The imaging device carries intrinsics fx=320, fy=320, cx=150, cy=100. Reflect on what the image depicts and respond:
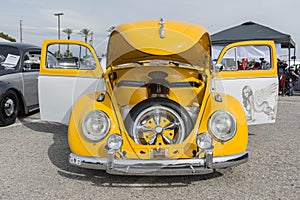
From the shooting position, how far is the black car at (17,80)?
19.9 feet

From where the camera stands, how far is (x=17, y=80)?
20.9 feet

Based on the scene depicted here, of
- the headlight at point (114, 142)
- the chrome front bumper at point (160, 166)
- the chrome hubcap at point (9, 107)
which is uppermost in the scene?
the chrome hubcap at point (9, 107)

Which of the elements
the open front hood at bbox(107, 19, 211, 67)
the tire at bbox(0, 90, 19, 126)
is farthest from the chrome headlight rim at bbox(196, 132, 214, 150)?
the tire at bbox(0, 90, 19, 126)

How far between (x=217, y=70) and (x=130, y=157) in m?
1.78

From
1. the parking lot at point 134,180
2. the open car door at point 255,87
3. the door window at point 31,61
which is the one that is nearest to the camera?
the parking lot at point 134,180

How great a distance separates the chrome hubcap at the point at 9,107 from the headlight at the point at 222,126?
4374 millimetres

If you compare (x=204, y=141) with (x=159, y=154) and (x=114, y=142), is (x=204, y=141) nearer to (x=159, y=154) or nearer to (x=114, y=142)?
(x=159, y=154)

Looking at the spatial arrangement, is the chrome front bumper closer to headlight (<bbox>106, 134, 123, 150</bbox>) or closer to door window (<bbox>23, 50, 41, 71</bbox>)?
headlight (<bbox>106, 134, 123, 150</bbox>)

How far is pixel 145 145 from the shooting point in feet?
10.3

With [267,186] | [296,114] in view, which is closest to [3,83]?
[267,186]

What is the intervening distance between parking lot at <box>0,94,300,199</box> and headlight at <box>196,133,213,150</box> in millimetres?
426

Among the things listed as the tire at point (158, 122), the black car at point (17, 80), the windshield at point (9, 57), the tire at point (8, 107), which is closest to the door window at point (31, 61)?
the black car at point (17, 80)

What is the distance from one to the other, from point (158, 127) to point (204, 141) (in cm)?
48

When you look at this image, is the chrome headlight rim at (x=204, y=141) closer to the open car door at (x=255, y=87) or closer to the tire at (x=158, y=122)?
the tire at (x=158, y=122)
